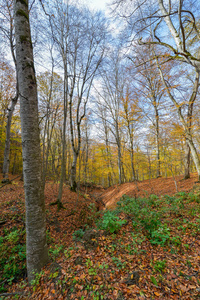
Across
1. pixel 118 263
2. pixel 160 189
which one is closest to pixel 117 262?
pixel 118 263

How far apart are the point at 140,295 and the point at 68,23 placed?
33.0 ft

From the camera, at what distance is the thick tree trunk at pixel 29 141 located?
7.29ft

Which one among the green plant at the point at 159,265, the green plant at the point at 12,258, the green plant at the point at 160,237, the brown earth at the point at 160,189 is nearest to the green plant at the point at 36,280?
the green plant at the point at 12,258

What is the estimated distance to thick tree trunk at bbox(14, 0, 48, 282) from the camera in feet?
7.29

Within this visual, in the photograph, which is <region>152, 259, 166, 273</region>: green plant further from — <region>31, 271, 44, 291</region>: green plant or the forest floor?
<region>31, 271, 44, 291</region>: green plant

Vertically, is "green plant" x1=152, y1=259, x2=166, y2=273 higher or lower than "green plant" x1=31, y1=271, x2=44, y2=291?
higher

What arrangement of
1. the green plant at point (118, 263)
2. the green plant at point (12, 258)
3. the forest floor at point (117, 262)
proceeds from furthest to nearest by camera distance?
the green plant at point (12, 258)
the green plant at point (118, 263)
the forest floor at point (117, 262)

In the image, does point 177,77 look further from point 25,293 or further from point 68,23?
point 25,293

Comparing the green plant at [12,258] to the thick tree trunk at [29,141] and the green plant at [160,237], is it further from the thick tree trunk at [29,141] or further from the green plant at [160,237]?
the green plant at [160,237]

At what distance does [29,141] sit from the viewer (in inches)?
87.7

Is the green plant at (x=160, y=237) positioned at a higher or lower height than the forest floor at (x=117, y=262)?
higher

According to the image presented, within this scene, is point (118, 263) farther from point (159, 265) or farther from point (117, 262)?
point (159, 265)

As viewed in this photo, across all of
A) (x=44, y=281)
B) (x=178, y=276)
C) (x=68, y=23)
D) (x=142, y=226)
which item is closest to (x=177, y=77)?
(x=68, y=23)

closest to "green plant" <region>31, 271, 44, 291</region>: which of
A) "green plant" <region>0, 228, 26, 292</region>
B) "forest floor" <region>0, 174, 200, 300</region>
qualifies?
"forest floor" <region>0, 174, 200, 300</region>
